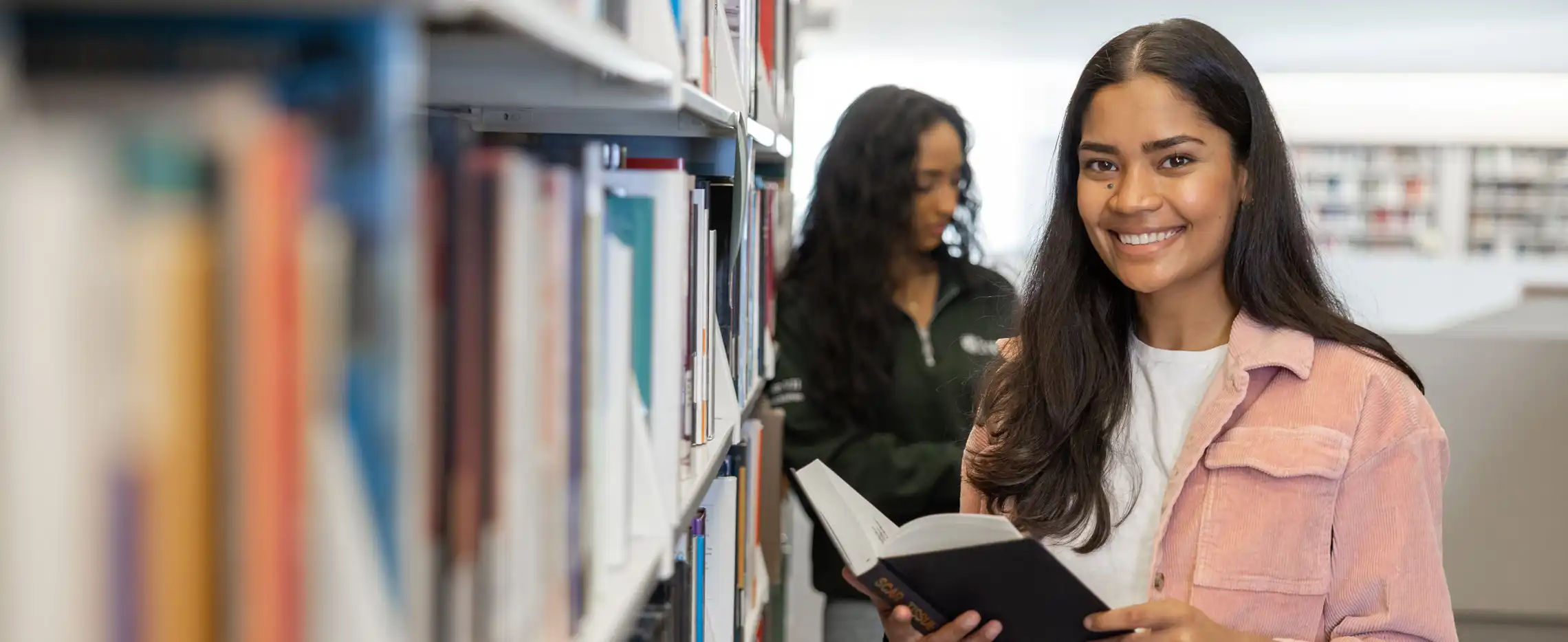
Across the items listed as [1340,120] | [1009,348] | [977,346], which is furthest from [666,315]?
[1340,120]

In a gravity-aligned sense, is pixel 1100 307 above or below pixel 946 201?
below

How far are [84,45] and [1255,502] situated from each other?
126 cm

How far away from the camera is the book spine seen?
1.19m

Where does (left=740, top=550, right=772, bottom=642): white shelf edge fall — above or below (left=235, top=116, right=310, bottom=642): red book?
below

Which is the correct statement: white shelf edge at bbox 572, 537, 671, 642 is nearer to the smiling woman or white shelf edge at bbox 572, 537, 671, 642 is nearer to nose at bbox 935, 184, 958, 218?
the smiling woman

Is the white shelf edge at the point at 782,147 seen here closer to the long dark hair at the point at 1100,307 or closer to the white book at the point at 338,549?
the long dark hair at the point at 1100,307

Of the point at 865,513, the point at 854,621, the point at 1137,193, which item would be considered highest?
the point at 1137,193

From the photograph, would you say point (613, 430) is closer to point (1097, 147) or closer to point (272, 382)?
point (272, 382)

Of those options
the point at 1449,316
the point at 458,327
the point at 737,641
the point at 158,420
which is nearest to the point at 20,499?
the point at 158,420

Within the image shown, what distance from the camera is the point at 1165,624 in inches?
46.9

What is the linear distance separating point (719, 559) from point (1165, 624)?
0.54 m

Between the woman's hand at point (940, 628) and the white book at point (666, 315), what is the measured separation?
0.39 meters

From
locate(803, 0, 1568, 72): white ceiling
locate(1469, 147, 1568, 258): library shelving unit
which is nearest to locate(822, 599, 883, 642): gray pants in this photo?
locate(803, 0, 1568, 72): white ceiling

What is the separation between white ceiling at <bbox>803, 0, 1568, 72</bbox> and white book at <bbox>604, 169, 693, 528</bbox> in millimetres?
5775
